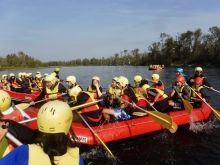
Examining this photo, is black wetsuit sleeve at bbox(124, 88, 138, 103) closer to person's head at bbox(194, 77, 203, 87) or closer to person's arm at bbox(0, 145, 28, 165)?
person's head at bbox(194, 77, 203, 87)

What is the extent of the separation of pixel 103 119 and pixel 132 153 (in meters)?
1.24

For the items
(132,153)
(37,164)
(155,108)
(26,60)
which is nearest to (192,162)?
(132,153)

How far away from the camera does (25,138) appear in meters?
2.42

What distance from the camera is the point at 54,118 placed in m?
1.72

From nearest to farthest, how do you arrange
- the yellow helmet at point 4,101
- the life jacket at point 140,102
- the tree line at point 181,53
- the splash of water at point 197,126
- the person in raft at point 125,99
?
1. the yellow helmet at point 4,101
2. the person in raft at point 125,99
3. the life jacket at point 140,102
4. the splash of water at point 197,126
5. the tree line at point 181,53

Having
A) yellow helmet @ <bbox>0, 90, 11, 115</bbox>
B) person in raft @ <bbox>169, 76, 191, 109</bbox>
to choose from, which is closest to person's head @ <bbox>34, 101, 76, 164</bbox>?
yellow helmet @ <bbox>0, 90, 11, 115</bbox>

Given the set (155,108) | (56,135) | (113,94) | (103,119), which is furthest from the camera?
(155,108)

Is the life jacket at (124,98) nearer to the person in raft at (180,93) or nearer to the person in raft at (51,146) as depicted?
the person in raft at (180,93)

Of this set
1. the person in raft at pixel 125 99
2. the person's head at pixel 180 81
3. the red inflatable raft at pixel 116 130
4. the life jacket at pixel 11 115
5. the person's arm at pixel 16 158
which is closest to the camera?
the person's arm at pixel 16 158

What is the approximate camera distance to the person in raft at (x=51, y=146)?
1553 mm

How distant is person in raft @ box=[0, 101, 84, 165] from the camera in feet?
5.09

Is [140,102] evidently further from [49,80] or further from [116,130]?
[49,80]

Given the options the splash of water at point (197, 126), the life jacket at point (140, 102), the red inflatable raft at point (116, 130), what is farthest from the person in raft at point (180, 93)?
the life jacket at point (140, 102)

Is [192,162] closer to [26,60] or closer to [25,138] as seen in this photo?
[25,138]
